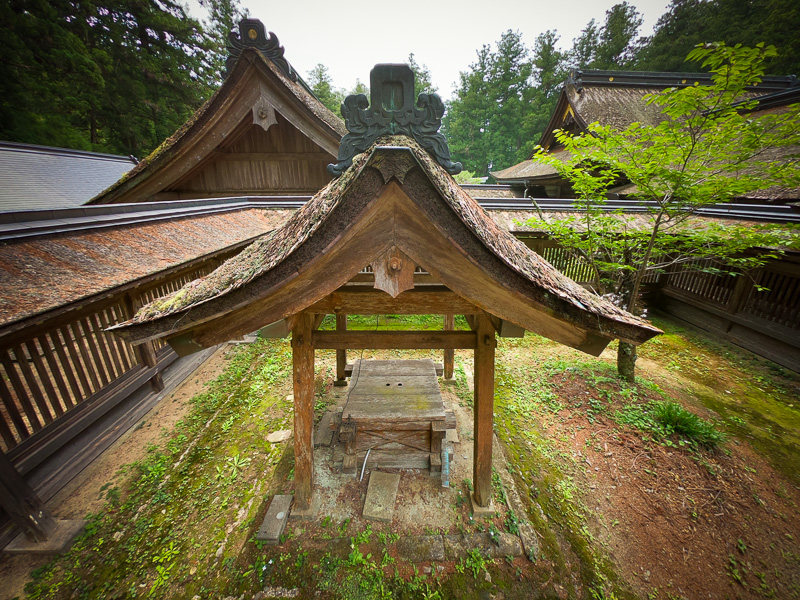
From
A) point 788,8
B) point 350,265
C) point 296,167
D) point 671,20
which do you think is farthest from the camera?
point 671,20

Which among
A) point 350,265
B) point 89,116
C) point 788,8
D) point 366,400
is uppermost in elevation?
point 788,8

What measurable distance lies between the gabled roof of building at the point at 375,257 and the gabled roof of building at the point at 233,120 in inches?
195

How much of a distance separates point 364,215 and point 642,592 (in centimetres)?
428

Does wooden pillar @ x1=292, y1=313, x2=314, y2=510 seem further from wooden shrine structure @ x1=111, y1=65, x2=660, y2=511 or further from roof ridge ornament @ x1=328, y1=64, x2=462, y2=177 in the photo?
roof ridge ornament @ x1=328, y1=64, x2=462, y2=177

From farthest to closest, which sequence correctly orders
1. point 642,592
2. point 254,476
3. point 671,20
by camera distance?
point 671,20
point 254,476
point 642,592

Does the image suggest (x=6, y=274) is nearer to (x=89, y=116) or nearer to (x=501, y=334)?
(x=501, y=334)

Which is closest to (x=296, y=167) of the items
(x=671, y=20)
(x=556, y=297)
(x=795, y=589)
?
(x=556, y=297)

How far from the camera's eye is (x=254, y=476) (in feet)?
12.3

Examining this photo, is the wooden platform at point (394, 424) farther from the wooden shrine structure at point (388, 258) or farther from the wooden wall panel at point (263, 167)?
the wooden wall panel at point (263, 167)

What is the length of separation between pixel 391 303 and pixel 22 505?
4517mm

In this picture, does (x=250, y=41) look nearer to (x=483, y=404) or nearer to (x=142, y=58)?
(x=483, y=404)

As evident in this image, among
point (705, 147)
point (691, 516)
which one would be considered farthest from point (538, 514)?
point (705, 147)

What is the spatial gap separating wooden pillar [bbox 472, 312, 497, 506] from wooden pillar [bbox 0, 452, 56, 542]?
478 cm

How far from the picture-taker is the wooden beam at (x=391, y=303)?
257cm
